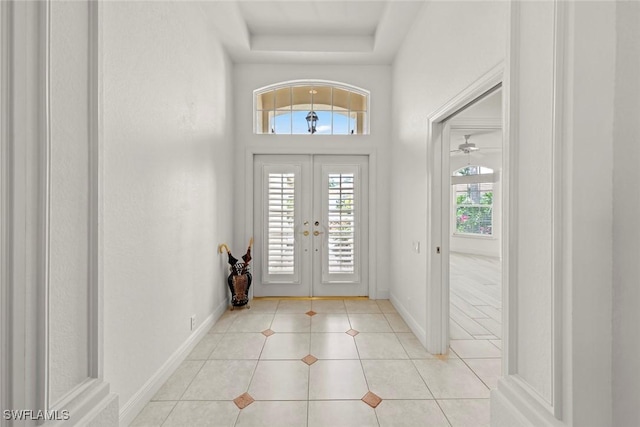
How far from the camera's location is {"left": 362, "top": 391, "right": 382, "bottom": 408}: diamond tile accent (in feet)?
6.14

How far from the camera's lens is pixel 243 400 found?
191cm

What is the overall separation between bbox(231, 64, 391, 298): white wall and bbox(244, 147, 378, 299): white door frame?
13 millimetres

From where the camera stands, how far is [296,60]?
3.77 metres

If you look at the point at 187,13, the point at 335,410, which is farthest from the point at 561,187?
the point at 187,13

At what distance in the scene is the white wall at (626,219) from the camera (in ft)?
2.25

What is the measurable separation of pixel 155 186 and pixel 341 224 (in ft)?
8.25

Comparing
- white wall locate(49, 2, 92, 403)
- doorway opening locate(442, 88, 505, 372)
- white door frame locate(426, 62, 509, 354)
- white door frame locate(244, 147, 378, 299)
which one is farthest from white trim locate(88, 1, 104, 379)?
white door frame locate(244, 147, 378, 299)

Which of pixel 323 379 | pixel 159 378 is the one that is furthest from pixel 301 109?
pixel 159 378

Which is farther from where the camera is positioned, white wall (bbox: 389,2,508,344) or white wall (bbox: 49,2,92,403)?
white wall (bbox: 389,2,508,344)

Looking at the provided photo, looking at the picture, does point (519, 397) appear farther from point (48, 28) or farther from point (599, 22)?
point (48, 28)

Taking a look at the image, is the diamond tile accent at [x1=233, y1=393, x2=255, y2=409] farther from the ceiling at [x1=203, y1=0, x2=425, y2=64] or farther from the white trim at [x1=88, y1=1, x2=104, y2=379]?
the ceiling at [x1=203, y1=0, x2=425, y2=64]

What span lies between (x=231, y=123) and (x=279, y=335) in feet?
8.79

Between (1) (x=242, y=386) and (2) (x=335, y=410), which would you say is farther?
(1) (x=242, y=386)

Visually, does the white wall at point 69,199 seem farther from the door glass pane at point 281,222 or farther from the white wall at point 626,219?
the door glass pane at point 281,222
